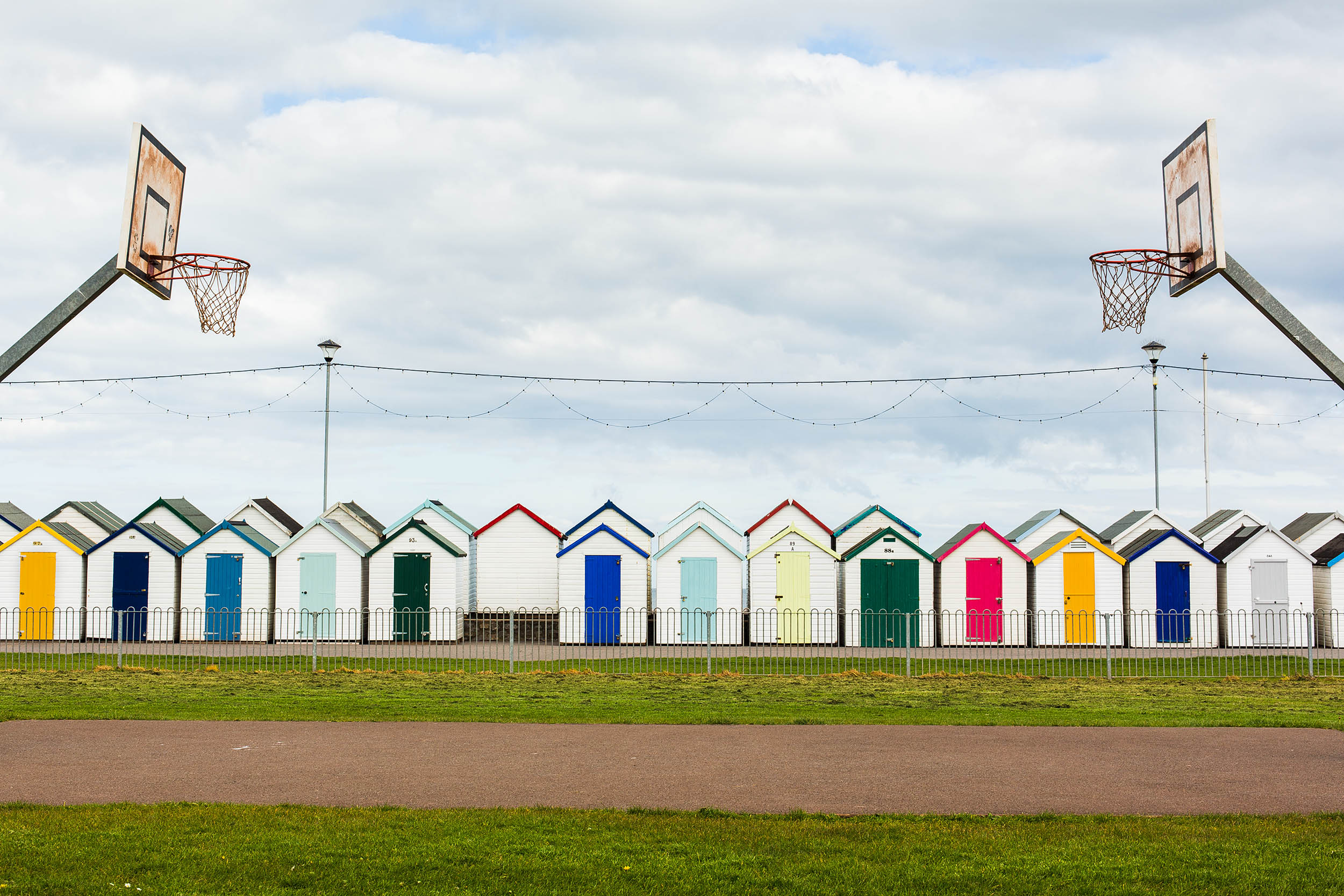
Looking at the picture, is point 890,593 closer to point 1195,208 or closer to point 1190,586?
point 1190,586

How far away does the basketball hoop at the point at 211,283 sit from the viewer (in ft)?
45.1

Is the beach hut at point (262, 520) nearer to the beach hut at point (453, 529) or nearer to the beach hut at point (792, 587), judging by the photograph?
the beach hut at point (453, 529)

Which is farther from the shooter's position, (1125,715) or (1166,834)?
(1125,715)

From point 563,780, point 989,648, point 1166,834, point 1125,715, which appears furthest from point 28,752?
point 989,648

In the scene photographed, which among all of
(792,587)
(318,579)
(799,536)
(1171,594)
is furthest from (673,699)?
(1171,594)

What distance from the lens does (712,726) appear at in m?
15.5

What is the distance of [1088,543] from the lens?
31.0 metres

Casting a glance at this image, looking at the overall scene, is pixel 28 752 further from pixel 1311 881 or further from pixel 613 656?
pixel 613 656

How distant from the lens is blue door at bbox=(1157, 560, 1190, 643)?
101ft

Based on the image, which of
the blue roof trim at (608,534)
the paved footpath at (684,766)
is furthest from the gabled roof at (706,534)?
the paved footpath at (684,766)

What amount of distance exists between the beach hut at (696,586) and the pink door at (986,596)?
5.77 meters

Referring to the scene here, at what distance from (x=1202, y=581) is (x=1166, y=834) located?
79.3ft

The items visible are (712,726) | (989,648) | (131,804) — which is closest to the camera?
(131,804)

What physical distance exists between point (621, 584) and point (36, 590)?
15209 mm
